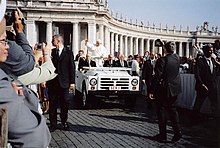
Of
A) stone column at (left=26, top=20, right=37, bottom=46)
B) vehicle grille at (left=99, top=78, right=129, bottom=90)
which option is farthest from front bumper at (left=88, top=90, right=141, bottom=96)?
stone column at (left=26, top=20, right=37, bottom=46)

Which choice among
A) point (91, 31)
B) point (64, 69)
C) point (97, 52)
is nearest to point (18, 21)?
point (64, 69)

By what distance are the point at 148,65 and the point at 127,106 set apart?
5.68 ft

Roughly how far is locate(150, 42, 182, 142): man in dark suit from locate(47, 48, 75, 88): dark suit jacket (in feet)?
6.64

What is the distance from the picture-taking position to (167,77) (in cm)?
714

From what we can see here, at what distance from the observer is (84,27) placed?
6034 cm

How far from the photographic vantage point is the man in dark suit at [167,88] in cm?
702

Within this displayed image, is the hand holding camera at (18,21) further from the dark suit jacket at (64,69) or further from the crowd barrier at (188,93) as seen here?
the crowd barrier at (188,93)

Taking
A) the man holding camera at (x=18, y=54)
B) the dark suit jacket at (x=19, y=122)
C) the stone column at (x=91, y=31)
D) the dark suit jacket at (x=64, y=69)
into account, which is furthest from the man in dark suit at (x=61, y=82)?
the stone column at (x=91, y=31)

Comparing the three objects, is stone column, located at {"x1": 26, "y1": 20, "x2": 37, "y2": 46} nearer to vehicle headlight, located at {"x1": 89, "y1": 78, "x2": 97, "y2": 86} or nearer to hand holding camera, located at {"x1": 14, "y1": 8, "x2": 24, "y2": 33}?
vehicle headlight, located at {"x1": 89, "y1": 78, "x2": 97, "y2": 86}

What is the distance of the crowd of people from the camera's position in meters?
1.50

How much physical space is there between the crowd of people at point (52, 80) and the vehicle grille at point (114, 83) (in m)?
0.74

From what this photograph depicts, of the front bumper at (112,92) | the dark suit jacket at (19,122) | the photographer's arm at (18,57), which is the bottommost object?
the front bumper at (112,92)

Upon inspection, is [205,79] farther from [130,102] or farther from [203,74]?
[130,102]

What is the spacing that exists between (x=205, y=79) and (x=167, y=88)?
2.65m
